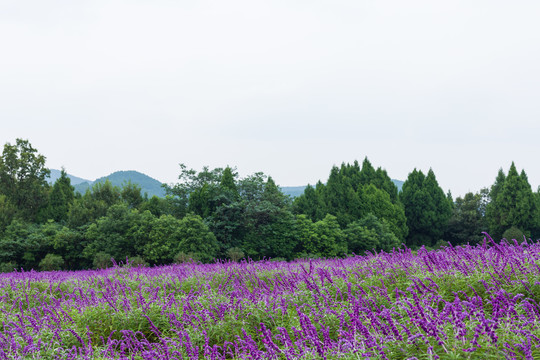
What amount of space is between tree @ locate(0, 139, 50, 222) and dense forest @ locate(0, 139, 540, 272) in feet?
0.24

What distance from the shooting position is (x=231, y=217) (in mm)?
26812

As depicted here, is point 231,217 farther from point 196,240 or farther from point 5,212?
point 5,212

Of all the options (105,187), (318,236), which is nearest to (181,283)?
(318,236)

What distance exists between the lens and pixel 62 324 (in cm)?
656

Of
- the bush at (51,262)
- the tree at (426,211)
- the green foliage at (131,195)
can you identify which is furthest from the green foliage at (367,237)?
the green foliage at (131,195)

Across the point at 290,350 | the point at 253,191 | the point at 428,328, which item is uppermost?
the point at 253,191

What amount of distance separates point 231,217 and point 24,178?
17275 mm

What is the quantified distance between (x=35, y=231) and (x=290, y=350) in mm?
26761

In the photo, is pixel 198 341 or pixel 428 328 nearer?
pixel 428 328

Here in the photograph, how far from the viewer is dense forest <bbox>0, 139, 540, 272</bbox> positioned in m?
23.5

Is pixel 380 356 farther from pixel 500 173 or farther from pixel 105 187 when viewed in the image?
pixel 500 173

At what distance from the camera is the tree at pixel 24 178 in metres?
32.2

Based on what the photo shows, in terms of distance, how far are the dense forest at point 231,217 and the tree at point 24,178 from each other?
7 centimetres

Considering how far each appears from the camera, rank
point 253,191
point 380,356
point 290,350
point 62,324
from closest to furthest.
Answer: point 380,356 → point 290,350 → point 62,324 → point 253,191
